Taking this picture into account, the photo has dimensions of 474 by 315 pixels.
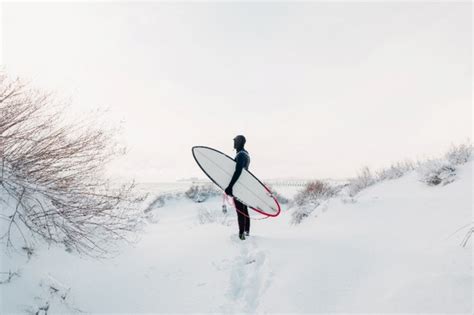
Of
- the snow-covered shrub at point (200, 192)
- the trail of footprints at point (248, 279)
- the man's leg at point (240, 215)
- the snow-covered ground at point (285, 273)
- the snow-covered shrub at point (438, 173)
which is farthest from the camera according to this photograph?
the snow-covered shrub at point (200, 192)

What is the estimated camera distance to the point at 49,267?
129 inches

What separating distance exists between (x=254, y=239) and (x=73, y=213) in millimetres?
3052

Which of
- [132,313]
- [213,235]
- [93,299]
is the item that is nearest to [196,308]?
[132,313]

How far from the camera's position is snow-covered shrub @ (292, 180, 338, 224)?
833 cm

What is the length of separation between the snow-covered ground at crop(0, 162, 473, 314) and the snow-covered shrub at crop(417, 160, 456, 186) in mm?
952

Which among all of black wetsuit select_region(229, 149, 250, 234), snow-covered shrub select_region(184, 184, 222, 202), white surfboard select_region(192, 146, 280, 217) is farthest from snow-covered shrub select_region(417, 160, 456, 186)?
snow-covered shrub select_region(184, 184, 222, 202)

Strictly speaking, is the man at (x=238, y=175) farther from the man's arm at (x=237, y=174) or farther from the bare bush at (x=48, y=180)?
the bare bush at (x=48, y=180)

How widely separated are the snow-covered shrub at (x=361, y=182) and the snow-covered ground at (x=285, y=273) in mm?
4632

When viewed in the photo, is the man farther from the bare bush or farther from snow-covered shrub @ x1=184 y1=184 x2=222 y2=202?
snow-covered shrub @ x1=184 y1=184 x2=222 y2=202

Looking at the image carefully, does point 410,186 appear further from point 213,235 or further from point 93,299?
point 93,299

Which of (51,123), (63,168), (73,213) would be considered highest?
(51,123)

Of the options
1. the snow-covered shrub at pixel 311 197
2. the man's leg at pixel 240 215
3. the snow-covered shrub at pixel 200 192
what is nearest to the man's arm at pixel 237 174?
the man's leg at pixel 240 215

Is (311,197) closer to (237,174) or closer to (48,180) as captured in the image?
(237,174)

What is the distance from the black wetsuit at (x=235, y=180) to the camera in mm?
5352
